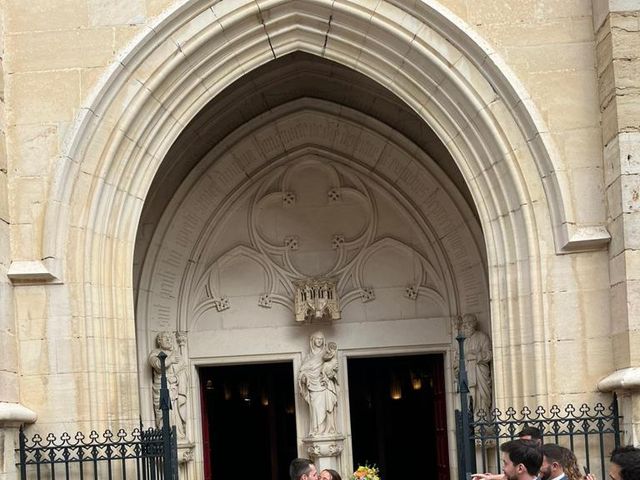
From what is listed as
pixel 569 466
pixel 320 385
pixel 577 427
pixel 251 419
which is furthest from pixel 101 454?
pixel 251 419

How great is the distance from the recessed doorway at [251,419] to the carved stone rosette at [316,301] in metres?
2.30

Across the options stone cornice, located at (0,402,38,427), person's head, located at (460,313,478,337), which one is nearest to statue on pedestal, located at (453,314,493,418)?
person's head, located at (460,313,478,337)

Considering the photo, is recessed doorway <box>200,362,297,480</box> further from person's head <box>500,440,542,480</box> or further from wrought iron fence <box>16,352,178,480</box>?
person's head <box>500,440,542,480</box>

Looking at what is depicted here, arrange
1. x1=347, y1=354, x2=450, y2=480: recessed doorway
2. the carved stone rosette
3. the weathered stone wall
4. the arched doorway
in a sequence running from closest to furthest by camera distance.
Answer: the weathered stone wall
the arched doorway
the carved stone rosette
x1=347, y1=354, x2=450, y2=480: recessed doorway

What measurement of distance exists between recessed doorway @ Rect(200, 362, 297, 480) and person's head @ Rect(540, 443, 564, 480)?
7632mm

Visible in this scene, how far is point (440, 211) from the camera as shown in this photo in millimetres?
11836

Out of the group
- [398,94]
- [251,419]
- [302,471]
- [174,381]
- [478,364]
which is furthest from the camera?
[251,419]

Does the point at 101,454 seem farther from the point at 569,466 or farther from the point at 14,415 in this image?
the point at 569,466

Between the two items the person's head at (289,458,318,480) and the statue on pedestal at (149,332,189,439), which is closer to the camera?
the person's head at (289,458,318,480)

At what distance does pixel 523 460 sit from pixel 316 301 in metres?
5.90

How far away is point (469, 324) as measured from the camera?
1151cm

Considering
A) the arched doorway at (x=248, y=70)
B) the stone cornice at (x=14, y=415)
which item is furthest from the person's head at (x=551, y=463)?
the stone cornice at (x=14, y=415)

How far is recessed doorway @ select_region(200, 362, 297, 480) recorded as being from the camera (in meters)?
14.7

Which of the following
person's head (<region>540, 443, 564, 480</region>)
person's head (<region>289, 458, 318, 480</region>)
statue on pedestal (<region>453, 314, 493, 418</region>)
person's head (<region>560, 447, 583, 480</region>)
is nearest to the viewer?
person's head (<region>540, 443, 564, 480</region>)
